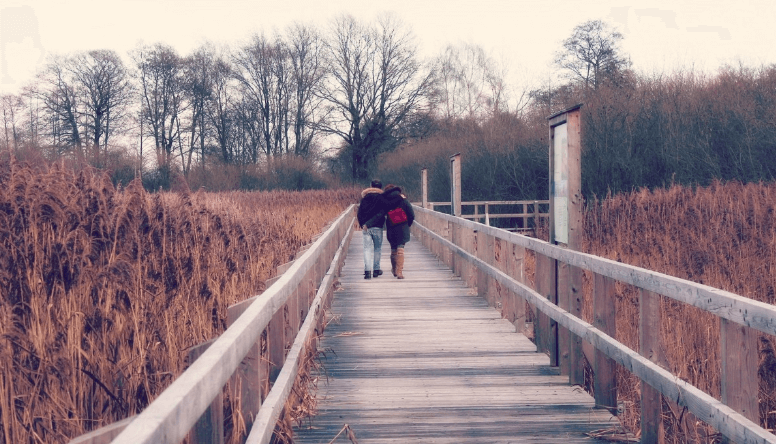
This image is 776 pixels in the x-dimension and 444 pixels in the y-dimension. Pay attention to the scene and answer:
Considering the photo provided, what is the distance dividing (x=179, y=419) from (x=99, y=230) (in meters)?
4.93

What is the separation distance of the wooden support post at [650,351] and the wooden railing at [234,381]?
1.85m

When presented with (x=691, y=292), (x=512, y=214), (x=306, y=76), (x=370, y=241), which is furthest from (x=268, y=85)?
(x=691, y=292)

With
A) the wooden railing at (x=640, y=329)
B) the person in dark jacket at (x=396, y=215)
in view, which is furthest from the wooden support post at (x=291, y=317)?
the person in dark jacket at (x=396, y=215)

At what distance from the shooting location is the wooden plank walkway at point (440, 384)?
4.99 metres

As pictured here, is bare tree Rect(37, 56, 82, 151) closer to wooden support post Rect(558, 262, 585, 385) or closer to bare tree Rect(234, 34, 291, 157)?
bare tree Rect(234, 34, 291, 157)

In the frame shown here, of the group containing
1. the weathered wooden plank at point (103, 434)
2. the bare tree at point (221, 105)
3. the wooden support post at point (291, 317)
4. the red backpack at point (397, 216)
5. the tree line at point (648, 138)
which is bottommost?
the wooden support post at point (291, 317)

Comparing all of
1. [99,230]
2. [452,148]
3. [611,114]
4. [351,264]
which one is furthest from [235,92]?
[99,230]

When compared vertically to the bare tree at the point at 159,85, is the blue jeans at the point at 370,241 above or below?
below

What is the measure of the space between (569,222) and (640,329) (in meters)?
1.69

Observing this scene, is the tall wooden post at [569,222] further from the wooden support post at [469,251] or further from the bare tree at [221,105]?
the bare tree at [221,105]

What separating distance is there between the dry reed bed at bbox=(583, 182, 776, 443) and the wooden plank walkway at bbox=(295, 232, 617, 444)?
0.54 m

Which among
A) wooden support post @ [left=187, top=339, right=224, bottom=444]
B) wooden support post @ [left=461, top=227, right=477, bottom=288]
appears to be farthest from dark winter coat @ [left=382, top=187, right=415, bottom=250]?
wooden support post @ [left=187, top=339, right=224, bottom=444]

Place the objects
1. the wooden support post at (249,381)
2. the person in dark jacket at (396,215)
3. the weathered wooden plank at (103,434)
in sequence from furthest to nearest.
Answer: the person in dark jacket at (396,215)
the wooden support post at (249,381)
the weathered wooden plank at (103,434)

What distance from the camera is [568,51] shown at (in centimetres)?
5334
